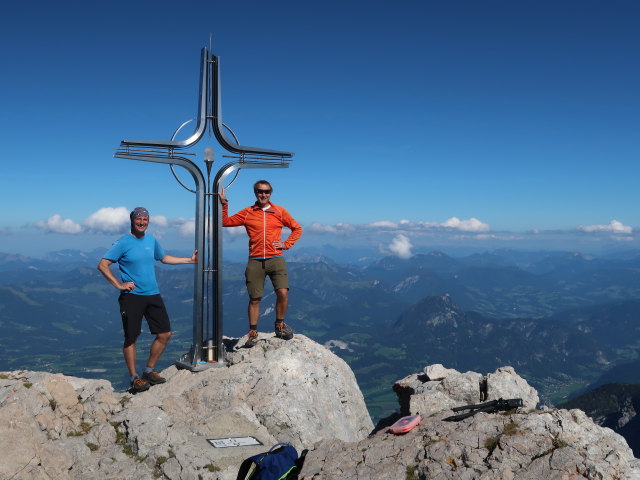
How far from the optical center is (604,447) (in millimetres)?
6879

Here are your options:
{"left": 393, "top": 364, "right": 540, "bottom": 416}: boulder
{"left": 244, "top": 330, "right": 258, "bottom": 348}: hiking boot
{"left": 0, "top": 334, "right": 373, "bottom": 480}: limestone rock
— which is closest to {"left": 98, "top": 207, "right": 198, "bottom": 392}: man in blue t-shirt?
{"left": 0, "top": 334, "right": 373, "bottom": 480}: limestone rock

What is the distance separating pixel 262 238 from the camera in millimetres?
12789

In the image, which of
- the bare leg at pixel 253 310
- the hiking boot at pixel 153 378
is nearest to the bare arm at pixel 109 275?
the hiking boot at pixel 153 378

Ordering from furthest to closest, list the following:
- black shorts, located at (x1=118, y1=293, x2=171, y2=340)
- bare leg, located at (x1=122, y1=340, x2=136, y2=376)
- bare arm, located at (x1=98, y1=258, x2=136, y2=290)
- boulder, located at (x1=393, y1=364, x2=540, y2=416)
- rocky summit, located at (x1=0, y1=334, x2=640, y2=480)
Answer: bare leg, located at (x1=122, y1=340, x2=136, y2=376)
black shorts, located at (x1=118, y1=293, x2=171, y2=340)
boulder, located at (x1=393, y1=364, x2=540, y2=416)
bare arm, located at (x1=98, y1=258, x2=136, y2=290)
rocky summit, located at (x1=0, y1=334, x2=640, y2=480)

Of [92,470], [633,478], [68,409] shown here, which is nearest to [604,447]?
[633,478]

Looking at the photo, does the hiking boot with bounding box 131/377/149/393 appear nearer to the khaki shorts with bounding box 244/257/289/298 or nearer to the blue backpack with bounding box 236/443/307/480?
the khaki shorts with bounding box 244/257/289/298

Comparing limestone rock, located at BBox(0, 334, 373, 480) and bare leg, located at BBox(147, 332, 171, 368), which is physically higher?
bare leg, located at BBox(147, 332, 171, 368)

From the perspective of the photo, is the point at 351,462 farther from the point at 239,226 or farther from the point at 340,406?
the point at 239,226

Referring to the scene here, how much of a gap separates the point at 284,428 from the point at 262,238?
522cm

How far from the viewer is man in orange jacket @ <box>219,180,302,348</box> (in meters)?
12.8

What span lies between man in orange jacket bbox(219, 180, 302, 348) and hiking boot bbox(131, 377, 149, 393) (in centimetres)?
308

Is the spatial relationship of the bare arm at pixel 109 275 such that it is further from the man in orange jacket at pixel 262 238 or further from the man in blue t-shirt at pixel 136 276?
the man in orange jacket at pixel 262 238

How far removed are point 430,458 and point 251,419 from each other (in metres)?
5.04

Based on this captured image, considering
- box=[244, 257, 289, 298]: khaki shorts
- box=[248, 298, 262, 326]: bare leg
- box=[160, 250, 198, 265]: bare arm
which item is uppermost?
box=[160, 250, 198, 265]: bare arm
